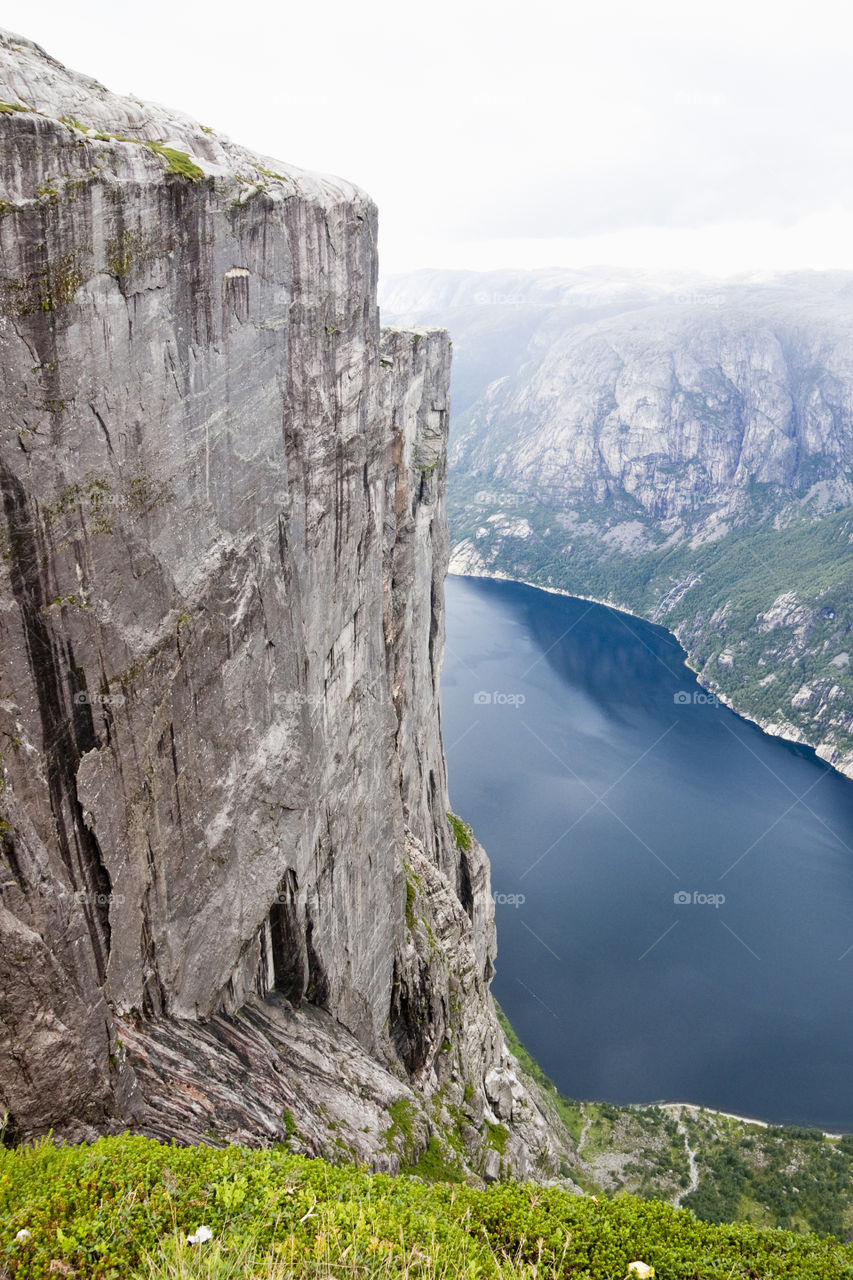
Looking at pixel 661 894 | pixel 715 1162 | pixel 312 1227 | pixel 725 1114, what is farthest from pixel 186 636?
pixel 661 894

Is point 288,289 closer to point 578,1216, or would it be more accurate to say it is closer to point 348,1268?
point 348,1268

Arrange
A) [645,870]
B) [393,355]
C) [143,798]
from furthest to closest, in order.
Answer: [645,870], [393,355], [143,798]

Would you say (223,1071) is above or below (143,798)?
below

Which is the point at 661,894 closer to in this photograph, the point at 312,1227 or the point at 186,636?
the point at 186,636

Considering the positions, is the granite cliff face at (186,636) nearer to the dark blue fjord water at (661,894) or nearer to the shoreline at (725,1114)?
the shoreline at (725,1114)

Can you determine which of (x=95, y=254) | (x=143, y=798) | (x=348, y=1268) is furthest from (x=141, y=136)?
(x=348, y=1268)

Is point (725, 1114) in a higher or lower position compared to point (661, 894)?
lower
